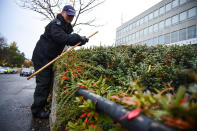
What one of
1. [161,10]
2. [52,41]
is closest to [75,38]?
[52,41]

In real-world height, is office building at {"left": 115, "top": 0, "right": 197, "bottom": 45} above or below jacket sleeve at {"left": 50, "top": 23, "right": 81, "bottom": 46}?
above

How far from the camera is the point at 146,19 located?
45188 mm

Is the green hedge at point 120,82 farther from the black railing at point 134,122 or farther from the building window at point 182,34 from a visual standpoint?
the building window at point 182,34

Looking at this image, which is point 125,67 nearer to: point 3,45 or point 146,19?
point 146,19

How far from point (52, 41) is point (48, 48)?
7.8 inches

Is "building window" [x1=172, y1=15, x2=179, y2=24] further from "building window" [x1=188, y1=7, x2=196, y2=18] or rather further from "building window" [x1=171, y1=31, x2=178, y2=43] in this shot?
"building window" [x1=188, y1=7, x2=196, y2=18]

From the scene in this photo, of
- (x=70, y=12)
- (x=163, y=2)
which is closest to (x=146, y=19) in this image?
(x=163, y=2)

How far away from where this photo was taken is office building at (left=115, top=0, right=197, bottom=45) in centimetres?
3114

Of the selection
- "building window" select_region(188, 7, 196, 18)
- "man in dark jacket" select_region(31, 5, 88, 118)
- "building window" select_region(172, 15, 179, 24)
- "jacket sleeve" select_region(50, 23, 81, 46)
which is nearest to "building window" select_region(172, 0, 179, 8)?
"building window" select_region(172, 15, 179, 24)

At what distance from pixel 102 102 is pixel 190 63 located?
5.58 feet

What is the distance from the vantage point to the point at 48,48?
9.52 ft

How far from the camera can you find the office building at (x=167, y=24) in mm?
31141

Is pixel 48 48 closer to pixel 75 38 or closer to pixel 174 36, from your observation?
pixel 75 38

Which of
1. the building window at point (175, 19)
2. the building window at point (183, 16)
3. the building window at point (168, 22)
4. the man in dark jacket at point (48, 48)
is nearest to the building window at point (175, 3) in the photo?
the building window at point (175, 19)
